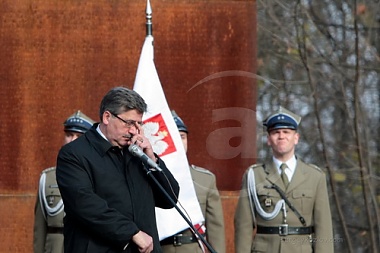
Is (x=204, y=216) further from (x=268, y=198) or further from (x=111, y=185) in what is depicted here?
(x=111, y=185)

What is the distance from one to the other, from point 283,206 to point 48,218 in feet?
6.01

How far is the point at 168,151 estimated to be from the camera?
10.4 m

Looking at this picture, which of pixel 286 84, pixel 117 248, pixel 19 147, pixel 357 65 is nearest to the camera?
pixel 117 248

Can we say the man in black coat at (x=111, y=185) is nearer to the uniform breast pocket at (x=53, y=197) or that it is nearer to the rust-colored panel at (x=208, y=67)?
the uniform breast pocket at (x=53, y=197)

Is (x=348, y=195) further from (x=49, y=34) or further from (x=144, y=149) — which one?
(x=144, y=149)

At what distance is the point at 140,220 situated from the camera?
7.79 meters

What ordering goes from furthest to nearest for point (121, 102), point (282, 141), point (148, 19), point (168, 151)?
point (148, 19) → point (168, 151) → point (282, 141) → point (121, 102)

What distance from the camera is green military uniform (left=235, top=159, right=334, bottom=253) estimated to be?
33.2 feet

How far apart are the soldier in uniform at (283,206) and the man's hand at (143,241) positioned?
2566 millimetres

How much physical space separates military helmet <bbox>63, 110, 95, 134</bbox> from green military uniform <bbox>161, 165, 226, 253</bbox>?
92cm

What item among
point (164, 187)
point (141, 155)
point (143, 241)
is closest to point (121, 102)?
point (141, 155)

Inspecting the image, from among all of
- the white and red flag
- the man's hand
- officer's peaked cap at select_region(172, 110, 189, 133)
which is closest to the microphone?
the man's hand

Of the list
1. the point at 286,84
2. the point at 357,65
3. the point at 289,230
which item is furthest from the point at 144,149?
the point at 286,84

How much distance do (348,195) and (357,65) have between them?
308 cm
